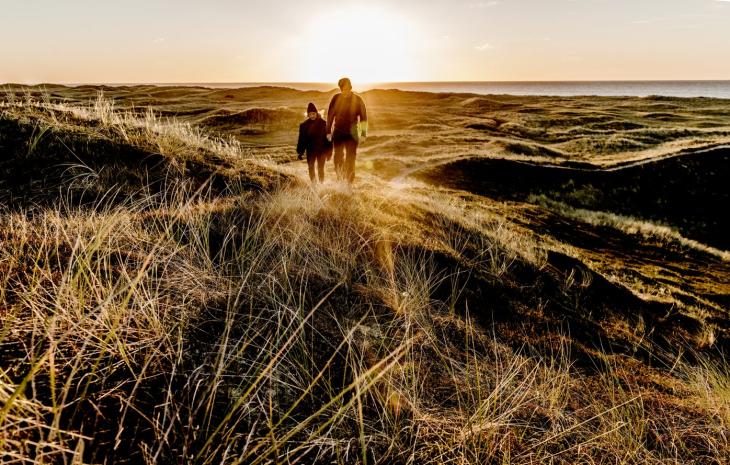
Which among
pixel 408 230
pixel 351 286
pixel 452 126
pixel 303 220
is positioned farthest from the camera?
pixel 452 126

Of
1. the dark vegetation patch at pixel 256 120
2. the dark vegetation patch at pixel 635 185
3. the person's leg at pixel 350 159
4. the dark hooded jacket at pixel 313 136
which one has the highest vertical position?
the dark vegetation patch at pixel 256 120

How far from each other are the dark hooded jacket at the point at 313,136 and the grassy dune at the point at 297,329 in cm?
170

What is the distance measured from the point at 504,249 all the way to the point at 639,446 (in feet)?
12.8

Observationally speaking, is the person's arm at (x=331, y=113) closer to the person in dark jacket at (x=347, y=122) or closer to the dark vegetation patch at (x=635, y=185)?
the person in dark jacket at (x=347, y=122)

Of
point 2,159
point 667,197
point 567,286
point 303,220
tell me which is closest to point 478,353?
point 303,220

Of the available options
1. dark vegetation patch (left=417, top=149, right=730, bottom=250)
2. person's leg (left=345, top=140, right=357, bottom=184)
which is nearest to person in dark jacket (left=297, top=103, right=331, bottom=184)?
person's leg (left=345, top=140, right=357, bottom=184)

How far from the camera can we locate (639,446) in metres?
2.20

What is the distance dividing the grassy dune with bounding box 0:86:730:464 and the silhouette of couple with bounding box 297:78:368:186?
1.75 meters

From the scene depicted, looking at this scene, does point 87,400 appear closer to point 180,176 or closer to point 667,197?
point 180,176

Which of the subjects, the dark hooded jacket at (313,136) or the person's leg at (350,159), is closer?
the person's leg at (350,159)

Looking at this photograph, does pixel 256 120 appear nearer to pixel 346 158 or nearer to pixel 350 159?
pixel 346 158

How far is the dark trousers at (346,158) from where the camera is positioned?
30.7ft

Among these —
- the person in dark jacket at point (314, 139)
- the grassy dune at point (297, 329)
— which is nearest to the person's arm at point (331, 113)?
the person in dark jacket at point (314, 139)

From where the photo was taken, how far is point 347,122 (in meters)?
9.16
